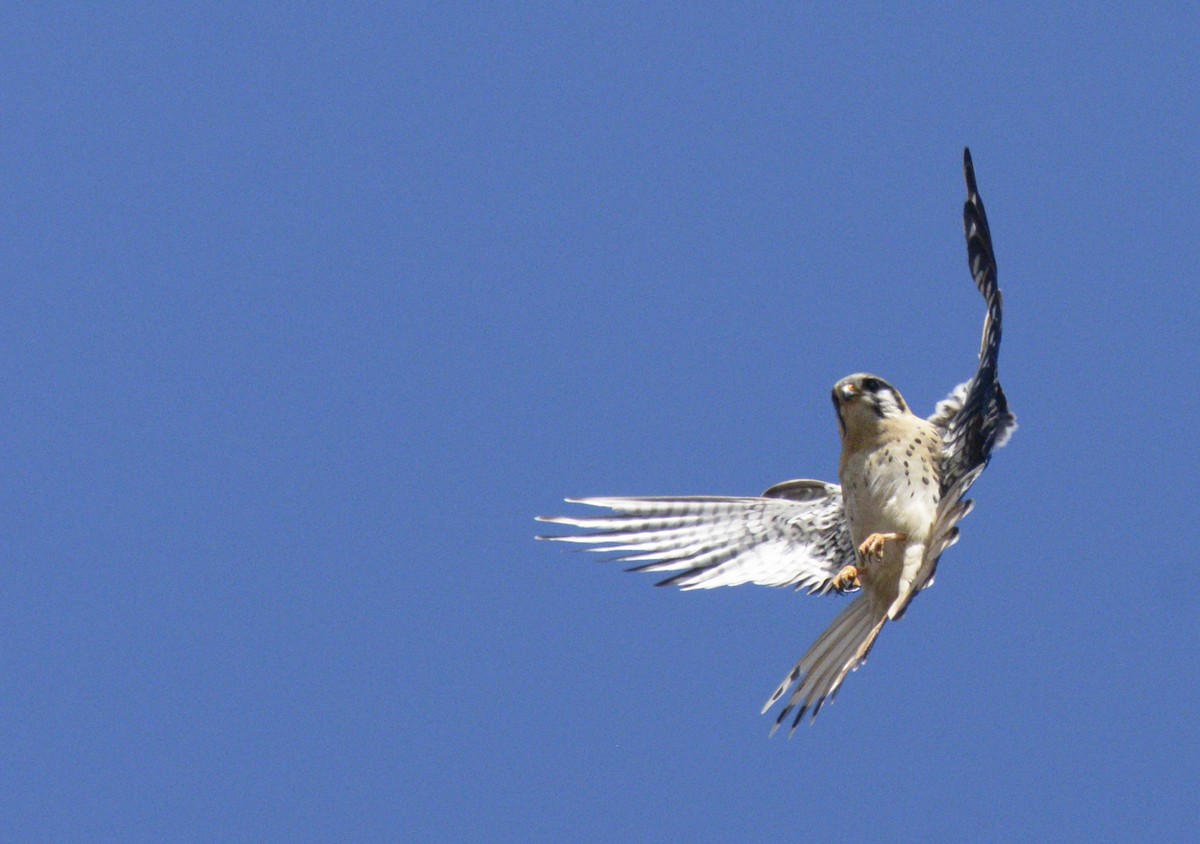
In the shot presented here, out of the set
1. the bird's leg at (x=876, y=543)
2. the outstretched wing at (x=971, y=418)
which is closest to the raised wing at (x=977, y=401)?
the outstretched wing at (x=971, y=418)

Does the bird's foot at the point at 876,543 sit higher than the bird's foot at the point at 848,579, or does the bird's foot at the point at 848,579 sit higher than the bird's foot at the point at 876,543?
the bird's foot at the point at 848,579

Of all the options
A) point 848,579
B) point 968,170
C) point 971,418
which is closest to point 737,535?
point 848,579

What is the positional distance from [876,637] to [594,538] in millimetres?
868

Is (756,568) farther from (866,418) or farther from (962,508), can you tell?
(962,508)

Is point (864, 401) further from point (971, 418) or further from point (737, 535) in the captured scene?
point (737, 535)

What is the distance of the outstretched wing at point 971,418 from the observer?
163 inches

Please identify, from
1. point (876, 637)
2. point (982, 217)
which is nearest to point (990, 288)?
point (982, 217)

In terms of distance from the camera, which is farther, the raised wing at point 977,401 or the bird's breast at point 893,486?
the bird's breast at point 893,486

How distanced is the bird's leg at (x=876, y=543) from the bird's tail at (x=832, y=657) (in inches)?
5.9

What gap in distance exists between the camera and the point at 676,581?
4789mm

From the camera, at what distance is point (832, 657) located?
14.6 feet

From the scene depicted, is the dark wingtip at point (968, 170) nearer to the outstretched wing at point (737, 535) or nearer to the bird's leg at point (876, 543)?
the bird's leg at point (876, 543)

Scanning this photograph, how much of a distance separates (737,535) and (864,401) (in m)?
0.62

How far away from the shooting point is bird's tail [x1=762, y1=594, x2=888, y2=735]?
14.3ft
